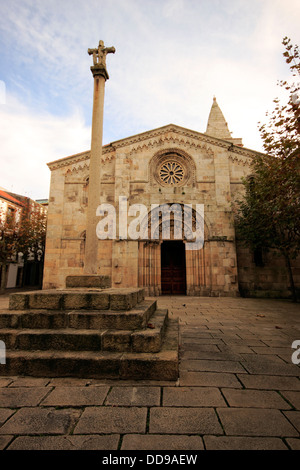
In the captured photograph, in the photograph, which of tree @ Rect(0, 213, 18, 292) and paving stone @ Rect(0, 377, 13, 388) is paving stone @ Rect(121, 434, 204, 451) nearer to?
paving stone @ Rect(0, 377, 13, 388)

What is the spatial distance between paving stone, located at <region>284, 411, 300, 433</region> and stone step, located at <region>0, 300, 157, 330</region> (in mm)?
2201

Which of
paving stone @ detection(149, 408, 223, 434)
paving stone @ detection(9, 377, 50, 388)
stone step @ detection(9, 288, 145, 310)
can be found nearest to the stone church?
stone step @ detection(9, 288, 145, 310)

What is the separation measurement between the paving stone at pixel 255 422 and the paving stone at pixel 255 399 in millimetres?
106

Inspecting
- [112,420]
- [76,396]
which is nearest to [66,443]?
[112,420]

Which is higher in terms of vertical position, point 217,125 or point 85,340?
point 217,125

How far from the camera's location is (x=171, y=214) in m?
15.1

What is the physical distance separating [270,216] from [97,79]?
9748 mm

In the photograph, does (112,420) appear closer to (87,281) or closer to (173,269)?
(87,281)

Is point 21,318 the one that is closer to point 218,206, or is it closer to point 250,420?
point 250,420

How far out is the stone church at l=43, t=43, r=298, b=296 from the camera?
565 inches

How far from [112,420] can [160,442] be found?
1.84 feet

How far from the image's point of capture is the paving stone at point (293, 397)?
274 cm

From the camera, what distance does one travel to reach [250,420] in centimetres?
242

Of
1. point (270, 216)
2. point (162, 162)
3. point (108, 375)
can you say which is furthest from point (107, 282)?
point (162, 162)
